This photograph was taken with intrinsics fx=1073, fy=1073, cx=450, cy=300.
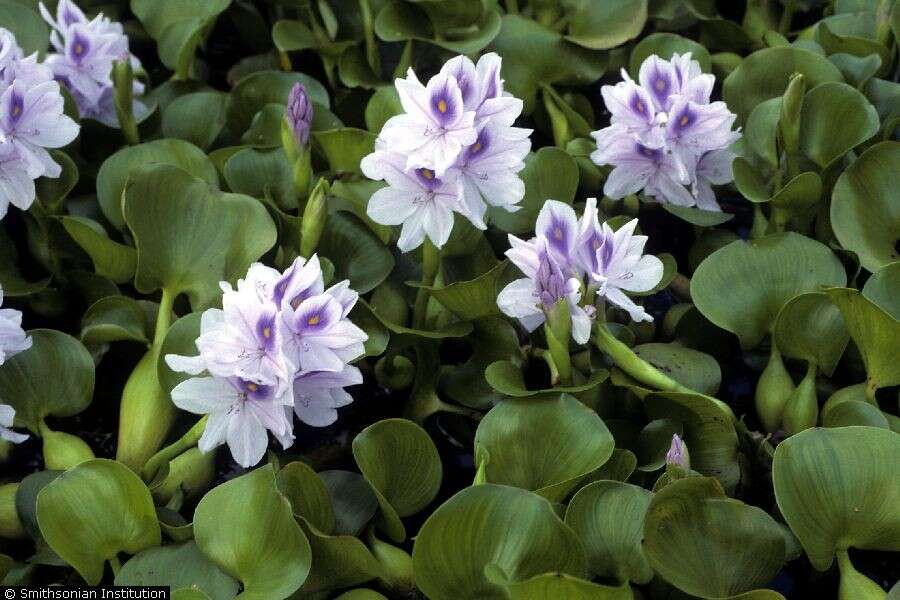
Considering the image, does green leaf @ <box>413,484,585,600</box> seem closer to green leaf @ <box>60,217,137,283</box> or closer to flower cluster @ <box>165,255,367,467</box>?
flower cluster @ <box>165,255,367,467</box>

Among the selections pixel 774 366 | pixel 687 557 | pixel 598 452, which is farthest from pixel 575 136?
pixel 687 557

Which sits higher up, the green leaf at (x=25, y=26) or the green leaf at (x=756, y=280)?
the green leaf at (x=25, y=26)

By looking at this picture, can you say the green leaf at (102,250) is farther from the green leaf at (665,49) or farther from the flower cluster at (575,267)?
the green leaf at (665,49)

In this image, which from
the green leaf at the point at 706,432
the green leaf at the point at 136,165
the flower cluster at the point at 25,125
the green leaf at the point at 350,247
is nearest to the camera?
the green leaf at the point at 706,432

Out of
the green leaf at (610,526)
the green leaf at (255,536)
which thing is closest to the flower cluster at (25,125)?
the green leaf at (255,536)

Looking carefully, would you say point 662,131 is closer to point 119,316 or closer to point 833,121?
point 833,121

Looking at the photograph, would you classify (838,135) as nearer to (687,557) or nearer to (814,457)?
(814,457)

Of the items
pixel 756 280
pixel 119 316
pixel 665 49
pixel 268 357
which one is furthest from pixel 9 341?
pixel 665 49
